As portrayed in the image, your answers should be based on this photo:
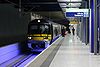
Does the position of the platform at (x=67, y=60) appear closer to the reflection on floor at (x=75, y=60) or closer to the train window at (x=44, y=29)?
the reflection on floor at (x=75, y=60)

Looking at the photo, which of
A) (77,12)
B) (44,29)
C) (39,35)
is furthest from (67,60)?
(44,29)

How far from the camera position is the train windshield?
26.4 m

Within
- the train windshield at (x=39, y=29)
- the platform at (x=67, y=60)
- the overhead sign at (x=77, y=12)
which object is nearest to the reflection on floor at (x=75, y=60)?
the platform at (x=67, y=60)

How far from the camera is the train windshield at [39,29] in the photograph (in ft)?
86.6

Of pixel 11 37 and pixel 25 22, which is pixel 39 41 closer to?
pixel 11 37

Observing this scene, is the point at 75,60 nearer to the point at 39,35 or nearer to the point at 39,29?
the point at 39,35

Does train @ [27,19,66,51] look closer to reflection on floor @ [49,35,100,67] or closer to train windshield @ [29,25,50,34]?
train windshield @ [29,25,50,34]

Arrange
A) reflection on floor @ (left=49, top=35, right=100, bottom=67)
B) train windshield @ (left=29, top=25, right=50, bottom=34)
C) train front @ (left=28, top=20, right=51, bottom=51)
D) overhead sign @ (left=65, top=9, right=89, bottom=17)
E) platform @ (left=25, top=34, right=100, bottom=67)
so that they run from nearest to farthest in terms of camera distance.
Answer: platform @ (left=25, top=34, right=100, bottom=67) → reflection on floor @ (left=49, top=35, right=100, bottom=67) → overhead sign @ (left=65, top=9, right=89, bottom=17) → train front @ (left=28, top=20, right=51, bottom=51) → train windshield @ (left=29, top=25, right=50, bottom=34)

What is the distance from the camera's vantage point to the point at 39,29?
86.8 ft

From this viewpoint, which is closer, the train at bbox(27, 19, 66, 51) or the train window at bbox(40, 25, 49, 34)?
the train at bbox(27, 19, 66, 51)

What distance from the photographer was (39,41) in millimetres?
25406

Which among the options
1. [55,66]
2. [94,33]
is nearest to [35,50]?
[94,33]

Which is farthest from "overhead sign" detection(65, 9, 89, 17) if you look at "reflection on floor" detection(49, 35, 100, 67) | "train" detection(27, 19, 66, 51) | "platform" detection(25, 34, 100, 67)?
"train" detection(27, 19, 66, 51)

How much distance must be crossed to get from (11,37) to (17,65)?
15968mm
